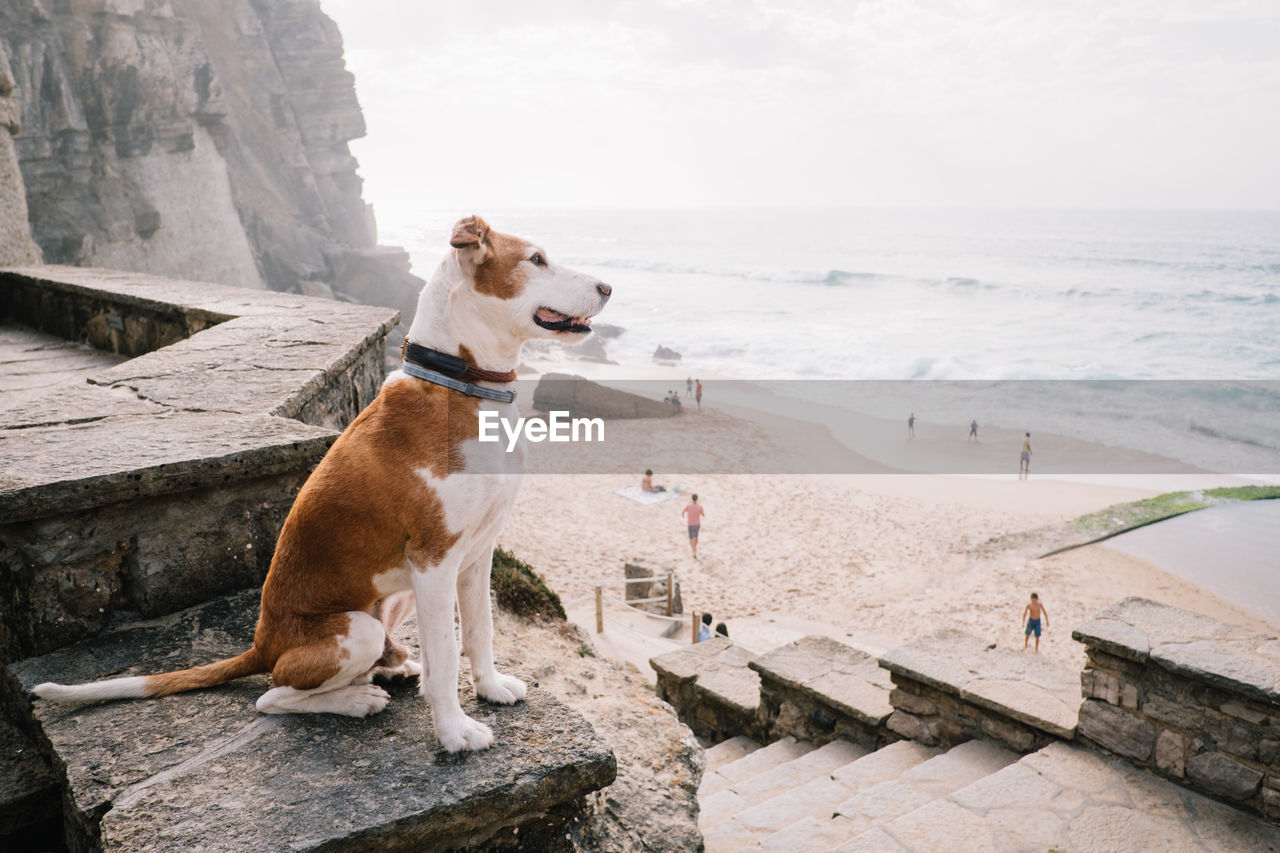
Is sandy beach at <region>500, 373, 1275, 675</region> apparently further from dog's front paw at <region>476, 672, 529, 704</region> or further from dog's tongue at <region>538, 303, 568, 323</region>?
dog's tongue at <region>538, 303, 568, 323</region>

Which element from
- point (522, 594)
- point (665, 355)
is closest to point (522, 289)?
point (522, 594)

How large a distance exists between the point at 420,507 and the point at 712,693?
411 cm

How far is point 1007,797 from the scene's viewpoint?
322cm

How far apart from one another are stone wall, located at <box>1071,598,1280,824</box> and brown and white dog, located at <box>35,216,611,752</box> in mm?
2910

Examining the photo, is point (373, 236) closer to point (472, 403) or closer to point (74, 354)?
point (74, 354)

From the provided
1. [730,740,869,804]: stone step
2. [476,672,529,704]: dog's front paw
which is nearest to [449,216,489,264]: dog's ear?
[476,672,529,704]: dog's front paw

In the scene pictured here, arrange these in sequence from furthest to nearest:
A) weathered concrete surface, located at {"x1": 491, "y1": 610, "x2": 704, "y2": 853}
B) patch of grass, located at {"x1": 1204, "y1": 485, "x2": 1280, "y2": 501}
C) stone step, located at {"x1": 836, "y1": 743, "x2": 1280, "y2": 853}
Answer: patch of grass, located at {"x1": 1204, "y1": 485, "x2": 1280, "y2": 501}
stone step, located at {"x1": 836, "y1": 743, "x2": 1280, "y2": 853}
weathered concrete surface, located at {"x1": 491, "y1": 610, "x2": 704, "y2": 853}

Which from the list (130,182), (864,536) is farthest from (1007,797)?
(130,182)

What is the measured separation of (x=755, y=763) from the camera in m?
4.52

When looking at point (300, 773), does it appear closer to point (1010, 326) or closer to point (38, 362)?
point (38, 362)

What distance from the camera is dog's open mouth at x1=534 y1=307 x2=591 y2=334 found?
153 centimetres

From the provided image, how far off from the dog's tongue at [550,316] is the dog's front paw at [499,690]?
0.73 m

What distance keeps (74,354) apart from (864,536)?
12189 millimetres

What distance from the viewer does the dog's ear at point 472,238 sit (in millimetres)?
1465
